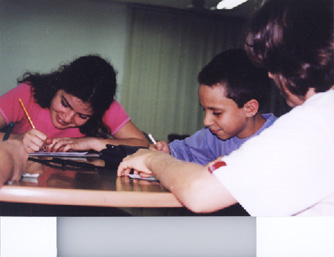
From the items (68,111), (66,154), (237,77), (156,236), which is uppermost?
(237,77)

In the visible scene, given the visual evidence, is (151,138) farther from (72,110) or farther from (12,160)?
(12,160)

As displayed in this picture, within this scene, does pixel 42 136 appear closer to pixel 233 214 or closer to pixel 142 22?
pixel 142 22

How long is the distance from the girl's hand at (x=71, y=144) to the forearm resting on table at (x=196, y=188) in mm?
468

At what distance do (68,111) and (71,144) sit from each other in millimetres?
109

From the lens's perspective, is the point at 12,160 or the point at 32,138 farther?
the point at 32,138

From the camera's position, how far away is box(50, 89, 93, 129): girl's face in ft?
3.44

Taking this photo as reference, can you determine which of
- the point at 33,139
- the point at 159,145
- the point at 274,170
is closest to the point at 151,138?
the point at 159,145

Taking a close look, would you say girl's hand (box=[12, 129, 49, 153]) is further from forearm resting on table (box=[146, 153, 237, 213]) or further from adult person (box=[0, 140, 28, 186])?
forearm resting on table (box=[146, 153, 237, 213])

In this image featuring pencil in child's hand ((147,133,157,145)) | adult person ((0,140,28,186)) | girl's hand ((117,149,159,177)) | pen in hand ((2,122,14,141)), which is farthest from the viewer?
pencil in child's hand ((147,133,157,145))

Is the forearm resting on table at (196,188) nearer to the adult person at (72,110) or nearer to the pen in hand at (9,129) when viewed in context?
the adult person at (72,110)

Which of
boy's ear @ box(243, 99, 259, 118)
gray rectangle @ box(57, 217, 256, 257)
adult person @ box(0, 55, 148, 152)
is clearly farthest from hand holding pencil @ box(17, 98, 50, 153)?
boy's ear @ box(243, 99, 259, 118)

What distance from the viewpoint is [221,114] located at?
1.10 m

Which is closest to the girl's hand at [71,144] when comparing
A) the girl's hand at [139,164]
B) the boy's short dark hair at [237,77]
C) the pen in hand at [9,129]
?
the pen in hand at [9,129]

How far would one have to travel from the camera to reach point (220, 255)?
3.90 feet
